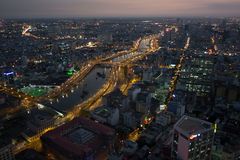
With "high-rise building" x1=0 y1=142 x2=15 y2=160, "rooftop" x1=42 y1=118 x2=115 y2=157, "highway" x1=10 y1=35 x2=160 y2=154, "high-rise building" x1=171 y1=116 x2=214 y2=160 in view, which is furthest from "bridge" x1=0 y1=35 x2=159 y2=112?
"high-rise building" x1=171 y1=116 x2=214 y2=160

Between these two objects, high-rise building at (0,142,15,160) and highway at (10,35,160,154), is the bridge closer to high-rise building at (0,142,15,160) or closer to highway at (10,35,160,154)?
highway at (10,35,160,154)

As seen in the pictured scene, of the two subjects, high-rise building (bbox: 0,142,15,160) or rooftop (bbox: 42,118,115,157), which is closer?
high-rise building (bbox: 0,142,15,160)

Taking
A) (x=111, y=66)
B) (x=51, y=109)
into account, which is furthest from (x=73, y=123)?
(x=111, y=66)

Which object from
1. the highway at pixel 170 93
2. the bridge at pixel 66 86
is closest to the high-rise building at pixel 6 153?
the highway at pixel 170 93

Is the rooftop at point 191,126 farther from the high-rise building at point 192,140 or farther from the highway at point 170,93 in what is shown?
the highway at point 170,93

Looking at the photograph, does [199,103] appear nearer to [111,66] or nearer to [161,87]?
[161,87]

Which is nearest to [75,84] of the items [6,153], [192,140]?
[6,153]

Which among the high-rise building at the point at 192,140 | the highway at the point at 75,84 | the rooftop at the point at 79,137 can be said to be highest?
the high-rise building at the point at 192,140

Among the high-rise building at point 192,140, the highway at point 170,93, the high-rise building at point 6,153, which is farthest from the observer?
the highway at point 170,93
